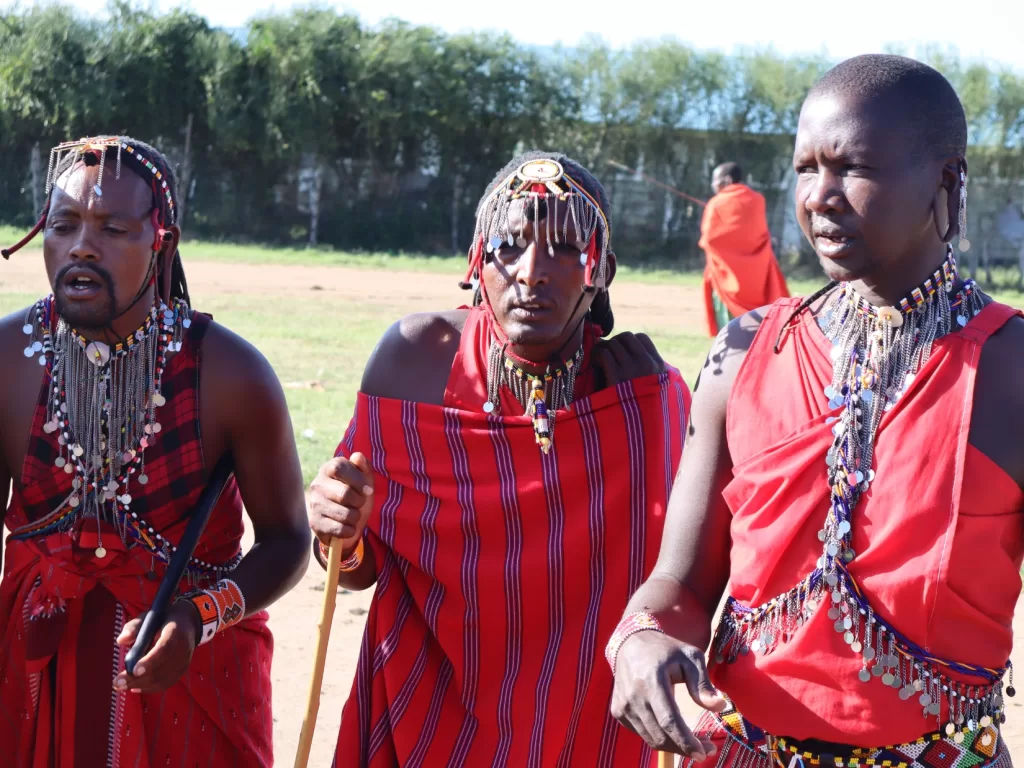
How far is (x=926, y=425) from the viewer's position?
215 cm

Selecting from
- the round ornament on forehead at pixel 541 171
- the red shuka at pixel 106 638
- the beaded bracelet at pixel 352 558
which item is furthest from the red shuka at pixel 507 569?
the round ornament on forehead at pixel 541 171

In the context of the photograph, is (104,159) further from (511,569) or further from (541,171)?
(511,569)

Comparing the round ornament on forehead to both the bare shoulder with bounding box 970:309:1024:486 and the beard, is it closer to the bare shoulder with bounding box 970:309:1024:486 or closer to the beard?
the beard

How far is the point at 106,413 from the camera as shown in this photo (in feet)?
Result: 10.1

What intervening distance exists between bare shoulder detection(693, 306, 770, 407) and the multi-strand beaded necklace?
132 cm

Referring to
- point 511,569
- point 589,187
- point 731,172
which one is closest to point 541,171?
point 589,187

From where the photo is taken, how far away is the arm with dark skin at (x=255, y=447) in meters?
3.09

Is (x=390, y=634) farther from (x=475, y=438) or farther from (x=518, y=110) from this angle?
(x=518, y=110)

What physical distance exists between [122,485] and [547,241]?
1137 millimetres

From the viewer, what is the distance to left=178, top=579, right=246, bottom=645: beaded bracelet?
2893 mm

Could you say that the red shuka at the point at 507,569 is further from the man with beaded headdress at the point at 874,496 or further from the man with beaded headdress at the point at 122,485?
the man with beaded headdress at the point at 874,496

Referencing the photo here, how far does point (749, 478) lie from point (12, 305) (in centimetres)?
1283

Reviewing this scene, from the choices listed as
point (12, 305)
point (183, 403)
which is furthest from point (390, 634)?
point (12, 305)

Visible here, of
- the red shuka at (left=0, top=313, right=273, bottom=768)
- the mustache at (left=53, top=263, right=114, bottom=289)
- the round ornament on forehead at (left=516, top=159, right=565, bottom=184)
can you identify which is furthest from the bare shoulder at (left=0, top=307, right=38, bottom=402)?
the round ornament on forehead at (left=516, top=159, right=565, bottom=184)
